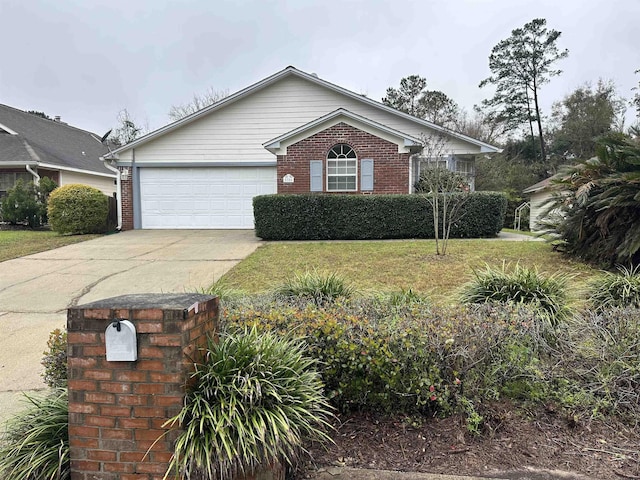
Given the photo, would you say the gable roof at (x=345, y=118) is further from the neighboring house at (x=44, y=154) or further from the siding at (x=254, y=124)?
the neighboring house at (x=44, y=154)

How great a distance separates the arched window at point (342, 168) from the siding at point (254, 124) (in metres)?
2.90

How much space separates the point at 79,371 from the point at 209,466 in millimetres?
857

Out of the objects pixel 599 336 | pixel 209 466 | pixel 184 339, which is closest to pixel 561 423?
pixel 599 336

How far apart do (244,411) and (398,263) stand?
254 inches

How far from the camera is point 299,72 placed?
1598 cm

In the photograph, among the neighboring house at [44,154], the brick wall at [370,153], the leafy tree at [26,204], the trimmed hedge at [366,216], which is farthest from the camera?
the neighboring house at [44,154]

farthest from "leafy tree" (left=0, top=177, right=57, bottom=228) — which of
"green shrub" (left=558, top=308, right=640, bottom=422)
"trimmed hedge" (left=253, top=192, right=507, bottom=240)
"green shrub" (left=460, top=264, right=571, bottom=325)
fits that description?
"green shrub" (left=558, top=308, right=640, bottom=422)

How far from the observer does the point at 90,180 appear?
2386cm

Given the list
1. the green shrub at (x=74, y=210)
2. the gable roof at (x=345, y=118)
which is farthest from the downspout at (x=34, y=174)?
the gable roof at (x=345, y=118)

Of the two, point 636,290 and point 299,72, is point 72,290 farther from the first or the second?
point 299,72

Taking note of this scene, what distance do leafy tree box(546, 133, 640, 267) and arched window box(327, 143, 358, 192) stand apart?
6.54 m

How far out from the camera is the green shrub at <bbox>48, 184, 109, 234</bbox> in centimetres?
1433

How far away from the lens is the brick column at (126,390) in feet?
7.13

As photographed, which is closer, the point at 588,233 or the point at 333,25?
the point at 588,233
